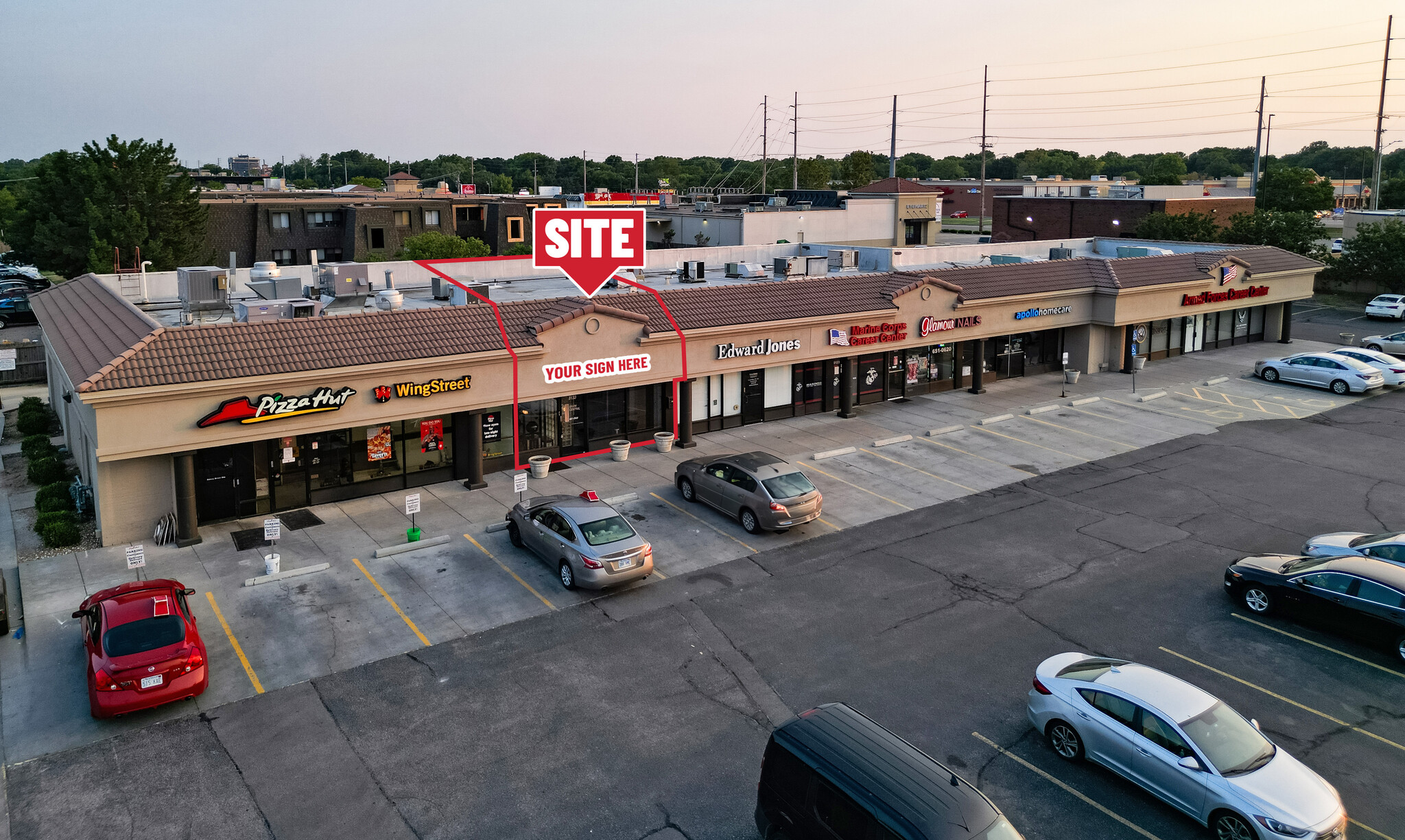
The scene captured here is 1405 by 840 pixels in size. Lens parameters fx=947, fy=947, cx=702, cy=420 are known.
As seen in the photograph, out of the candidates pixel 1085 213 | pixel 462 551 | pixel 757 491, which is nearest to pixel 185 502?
pixel 462 551

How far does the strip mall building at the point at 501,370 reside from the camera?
2366cm

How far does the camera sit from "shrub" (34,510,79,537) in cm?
2402

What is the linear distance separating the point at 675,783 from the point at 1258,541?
18.0 m

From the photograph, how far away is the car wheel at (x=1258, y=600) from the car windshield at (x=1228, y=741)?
7.03 m

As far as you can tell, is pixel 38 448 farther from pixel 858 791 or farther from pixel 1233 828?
pixel 1233 828

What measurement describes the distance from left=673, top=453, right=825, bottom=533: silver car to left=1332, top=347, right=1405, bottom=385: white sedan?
3138cm

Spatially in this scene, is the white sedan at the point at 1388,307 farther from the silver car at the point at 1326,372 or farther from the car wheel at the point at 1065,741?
the car wheel at the point at 1065,741

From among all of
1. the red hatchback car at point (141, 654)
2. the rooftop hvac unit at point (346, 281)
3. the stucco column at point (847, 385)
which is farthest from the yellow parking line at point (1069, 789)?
the rooftop hvac unit at point (346, 281)

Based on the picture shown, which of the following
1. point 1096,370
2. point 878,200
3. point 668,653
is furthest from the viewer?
point 878,200

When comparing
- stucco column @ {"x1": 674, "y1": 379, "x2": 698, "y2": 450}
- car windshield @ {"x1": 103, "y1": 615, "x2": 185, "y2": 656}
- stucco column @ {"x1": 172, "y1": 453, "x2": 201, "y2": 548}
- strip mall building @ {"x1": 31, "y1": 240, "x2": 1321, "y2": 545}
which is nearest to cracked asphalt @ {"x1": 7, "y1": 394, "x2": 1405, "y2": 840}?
car windshield @ {"x1": 103, "y1": 615, "x2": 185, "y2": 656}

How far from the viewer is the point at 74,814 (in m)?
14.0

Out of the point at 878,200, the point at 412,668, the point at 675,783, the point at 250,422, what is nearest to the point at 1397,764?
the point at 675,783

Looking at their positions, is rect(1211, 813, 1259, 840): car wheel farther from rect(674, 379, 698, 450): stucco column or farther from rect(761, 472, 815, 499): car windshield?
rect(674, 379, 698, 450): stucco column

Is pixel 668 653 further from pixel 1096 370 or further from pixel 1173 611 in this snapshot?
pixel 1096 370
